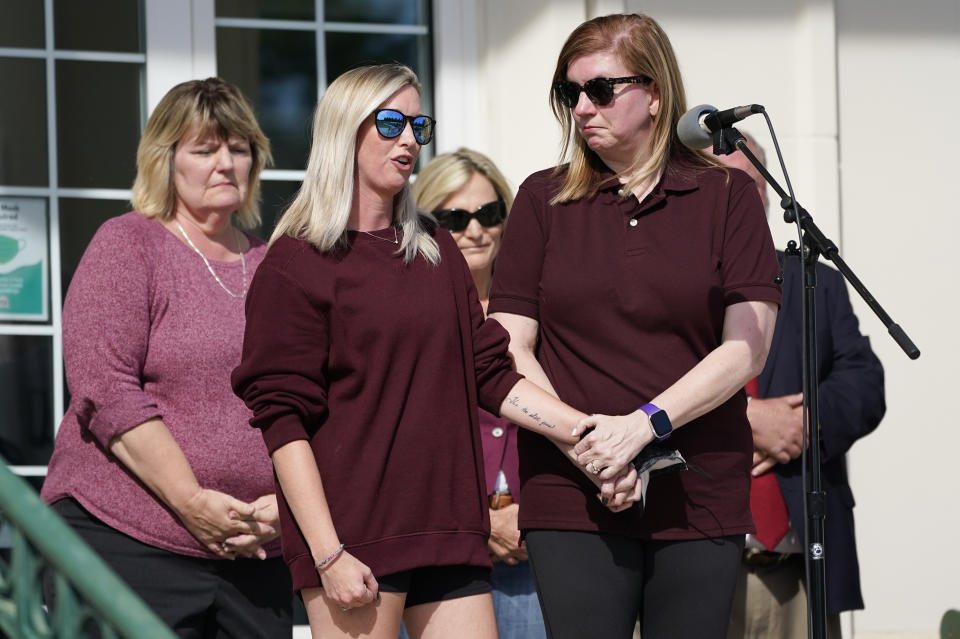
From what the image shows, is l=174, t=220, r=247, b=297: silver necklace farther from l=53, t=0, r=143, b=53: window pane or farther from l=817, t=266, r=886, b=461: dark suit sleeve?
l=53, t=0, r=143, b=53: window pane

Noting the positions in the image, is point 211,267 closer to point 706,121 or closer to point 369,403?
point 369,403

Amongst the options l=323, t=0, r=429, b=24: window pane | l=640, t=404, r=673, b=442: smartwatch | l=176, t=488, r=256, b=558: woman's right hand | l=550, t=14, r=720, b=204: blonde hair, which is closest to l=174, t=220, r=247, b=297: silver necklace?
l=176, t=488, r=256, b=558: woman's right hand

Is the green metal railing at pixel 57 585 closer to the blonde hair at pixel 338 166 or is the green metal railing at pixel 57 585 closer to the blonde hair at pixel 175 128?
the blonde hair at pixel 338 166

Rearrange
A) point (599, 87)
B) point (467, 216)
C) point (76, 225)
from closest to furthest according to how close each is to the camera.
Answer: point (599, 87) < point (467, 216) < point (76, 225)

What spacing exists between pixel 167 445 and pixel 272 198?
238 centimetres

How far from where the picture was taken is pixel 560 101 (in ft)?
11.7

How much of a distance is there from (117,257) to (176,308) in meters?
0.22

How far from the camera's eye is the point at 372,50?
243 inches

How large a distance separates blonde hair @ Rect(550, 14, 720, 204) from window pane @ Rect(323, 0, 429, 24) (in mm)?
2760

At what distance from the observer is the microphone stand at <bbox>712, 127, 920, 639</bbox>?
3119 mm

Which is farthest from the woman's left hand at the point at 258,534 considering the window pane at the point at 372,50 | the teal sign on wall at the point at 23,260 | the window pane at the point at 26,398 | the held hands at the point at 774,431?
the window pane at the point at 372,50

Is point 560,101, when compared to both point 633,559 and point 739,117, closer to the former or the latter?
point 739,117

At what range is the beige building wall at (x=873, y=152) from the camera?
19.0 feet

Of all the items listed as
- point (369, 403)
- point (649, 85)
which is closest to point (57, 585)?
point (369, 403)
